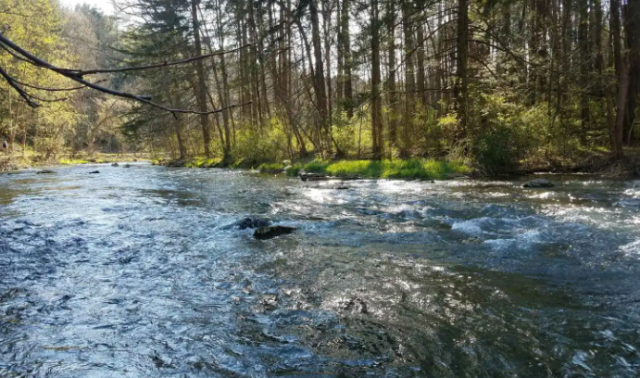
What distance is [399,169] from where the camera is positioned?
1498 cm

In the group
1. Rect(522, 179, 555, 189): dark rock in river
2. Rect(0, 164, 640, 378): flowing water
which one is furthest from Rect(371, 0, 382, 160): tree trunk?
→ Rect(0, 164, 640, 378): flowing water

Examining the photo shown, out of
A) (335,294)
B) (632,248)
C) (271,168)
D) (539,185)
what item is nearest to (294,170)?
(271,168)

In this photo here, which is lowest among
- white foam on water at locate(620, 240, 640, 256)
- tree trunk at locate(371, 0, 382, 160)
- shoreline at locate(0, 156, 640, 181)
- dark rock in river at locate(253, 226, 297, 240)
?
white foam on water at locate(620, 240, 640, 256)

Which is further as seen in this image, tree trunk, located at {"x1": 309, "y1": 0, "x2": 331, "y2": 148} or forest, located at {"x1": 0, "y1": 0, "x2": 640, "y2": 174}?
tree trunk, located at {"x1": 309, "y1": 0, "x2": 331, "y2": 148}

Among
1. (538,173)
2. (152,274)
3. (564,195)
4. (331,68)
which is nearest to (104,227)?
(152,274)

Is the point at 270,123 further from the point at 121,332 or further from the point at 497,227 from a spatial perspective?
the point at 121,332

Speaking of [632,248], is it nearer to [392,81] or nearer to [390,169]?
[390,169]

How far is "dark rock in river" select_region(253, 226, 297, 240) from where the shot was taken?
6.53m

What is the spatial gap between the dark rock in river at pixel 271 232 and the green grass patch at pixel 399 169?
26.7ft

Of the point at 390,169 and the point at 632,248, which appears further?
the point at 390,169

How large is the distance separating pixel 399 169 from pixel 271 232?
925cm

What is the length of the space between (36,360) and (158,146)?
151ft

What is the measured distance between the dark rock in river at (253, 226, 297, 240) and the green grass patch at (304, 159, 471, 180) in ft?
26.7

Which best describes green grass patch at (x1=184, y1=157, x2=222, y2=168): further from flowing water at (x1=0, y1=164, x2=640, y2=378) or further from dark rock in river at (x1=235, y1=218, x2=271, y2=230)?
dark rock in river at (x1=235, y1=218, x2=271, y2=230)
